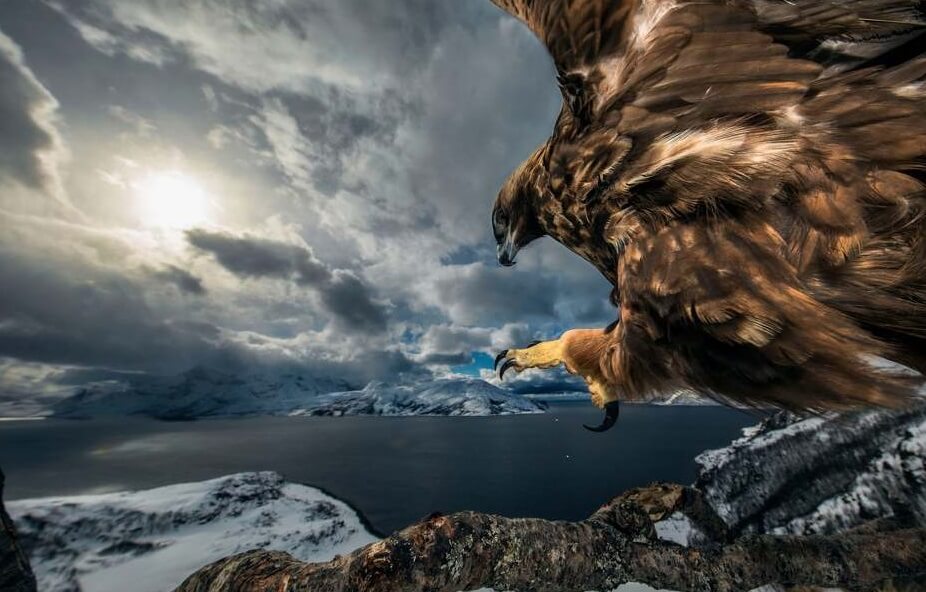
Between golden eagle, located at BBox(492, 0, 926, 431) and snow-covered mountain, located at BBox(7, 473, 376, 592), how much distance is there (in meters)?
9.11

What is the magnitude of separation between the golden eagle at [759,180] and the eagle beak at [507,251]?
2.13 metres

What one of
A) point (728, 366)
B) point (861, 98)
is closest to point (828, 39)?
point (861, 98)

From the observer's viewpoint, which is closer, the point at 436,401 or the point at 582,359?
the point at 582,359

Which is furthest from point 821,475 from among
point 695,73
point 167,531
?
point 167,531

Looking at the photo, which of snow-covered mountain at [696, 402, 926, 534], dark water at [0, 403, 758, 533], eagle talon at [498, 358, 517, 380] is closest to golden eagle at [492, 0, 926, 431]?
snow-covered mountain at [696, 402, 926, 534]

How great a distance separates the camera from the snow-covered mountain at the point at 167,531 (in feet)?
26.3

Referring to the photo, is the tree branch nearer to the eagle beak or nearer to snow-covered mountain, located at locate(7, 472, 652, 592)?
the eagle beak

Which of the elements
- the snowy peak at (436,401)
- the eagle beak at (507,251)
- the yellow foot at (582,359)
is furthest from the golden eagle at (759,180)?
the snowy peak at (436,401)

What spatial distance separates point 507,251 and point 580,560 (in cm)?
341

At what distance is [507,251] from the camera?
453 centimetres

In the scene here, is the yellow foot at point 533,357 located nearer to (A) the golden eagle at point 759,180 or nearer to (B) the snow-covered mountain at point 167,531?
(A) the golden eagle at point 759,180

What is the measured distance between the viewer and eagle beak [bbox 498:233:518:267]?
4.34 m

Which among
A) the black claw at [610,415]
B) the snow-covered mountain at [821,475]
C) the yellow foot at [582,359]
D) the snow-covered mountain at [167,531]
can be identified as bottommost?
the snow-covered mountain at [167,531]

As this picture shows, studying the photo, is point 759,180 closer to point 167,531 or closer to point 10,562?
point 10,562
